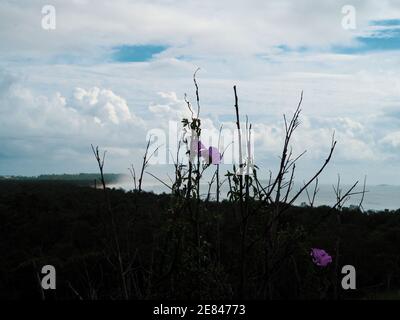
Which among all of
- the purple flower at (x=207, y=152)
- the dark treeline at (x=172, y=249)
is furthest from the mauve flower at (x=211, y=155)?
the dark treeline at (x=172, y=249)

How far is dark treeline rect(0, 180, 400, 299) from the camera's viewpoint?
7.50 feet

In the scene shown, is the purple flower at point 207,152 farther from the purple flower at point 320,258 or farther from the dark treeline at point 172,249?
the purple flower at point 320,258

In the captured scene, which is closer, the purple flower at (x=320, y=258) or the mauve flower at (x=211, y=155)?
the mauve flower at (x=211, y=155)

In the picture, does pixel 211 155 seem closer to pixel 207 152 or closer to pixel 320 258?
pixel 207 152

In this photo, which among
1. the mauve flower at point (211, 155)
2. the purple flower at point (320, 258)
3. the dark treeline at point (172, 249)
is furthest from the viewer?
the purple flower at point (320, 258)

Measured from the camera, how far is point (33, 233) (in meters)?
22.3

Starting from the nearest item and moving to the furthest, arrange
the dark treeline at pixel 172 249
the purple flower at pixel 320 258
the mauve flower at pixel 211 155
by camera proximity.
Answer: the dark treeline at pixel 172 249 < the mauve flower at pixel 211 155 < the purple flower at pixel 320 258

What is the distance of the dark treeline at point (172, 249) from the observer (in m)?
2.29

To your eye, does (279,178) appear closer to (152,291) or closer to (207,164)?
(207,164)

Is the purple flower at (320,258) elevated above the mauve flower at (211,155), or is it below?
below

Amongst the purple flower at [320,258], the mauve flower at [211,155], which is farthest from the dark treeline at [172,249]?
the mauve flower at [211,155]

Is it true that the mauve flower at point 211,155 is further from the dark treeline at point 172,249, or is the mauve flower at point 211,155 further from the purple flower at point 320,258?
the purple flower at point 320,258
